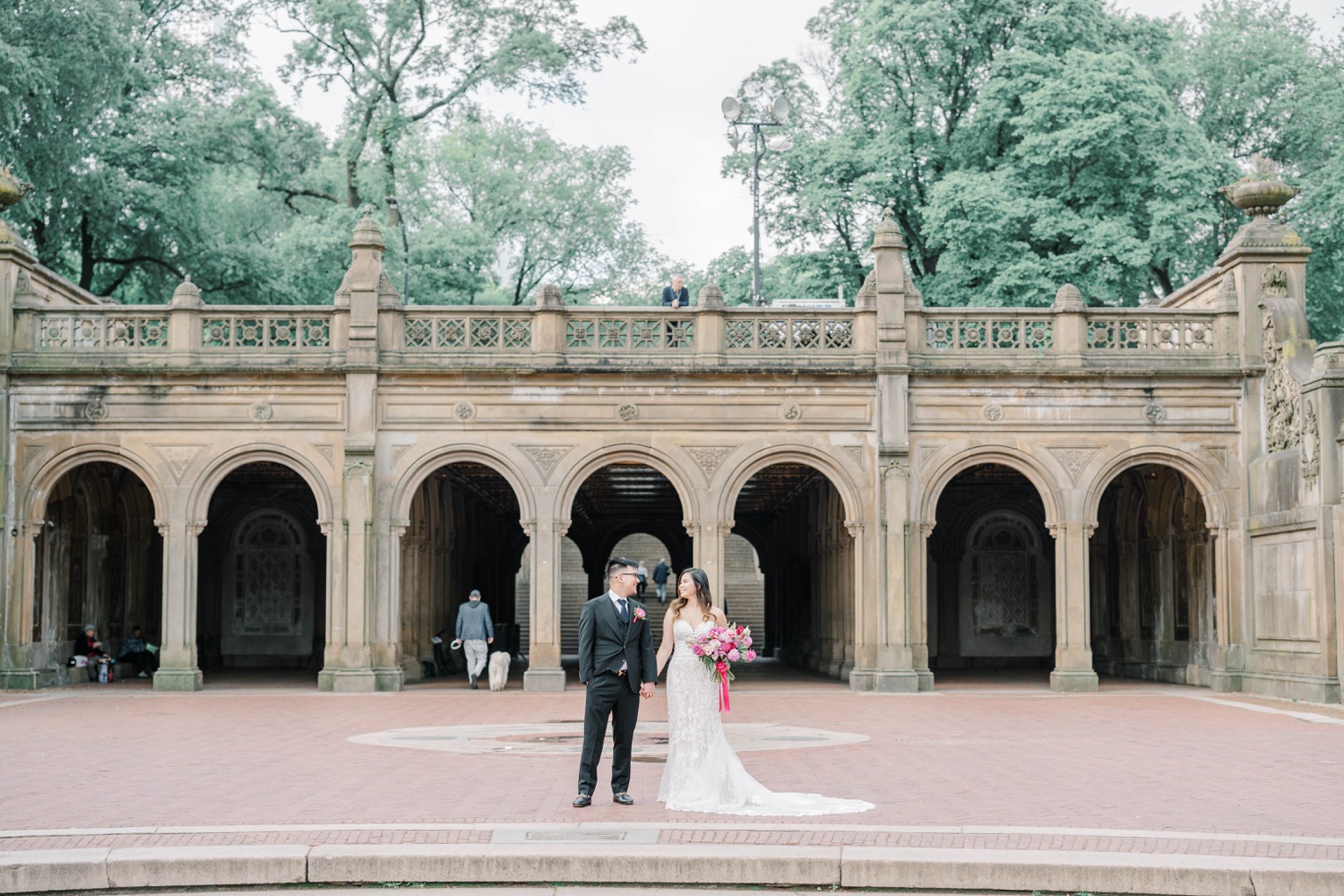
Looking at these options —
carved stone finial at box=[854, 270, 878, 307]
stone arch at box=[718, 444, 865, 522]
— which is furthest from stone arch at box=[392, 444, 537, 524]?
carved stone finial at box=[854, 270, 878, 307]

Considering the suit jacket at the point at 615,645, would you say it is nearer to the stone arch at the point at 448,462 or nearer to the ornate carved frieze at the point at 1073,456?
the stone arch at the point at 448,462

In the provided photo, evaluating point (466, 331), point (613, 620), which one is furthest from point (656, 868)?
point (466, 331)

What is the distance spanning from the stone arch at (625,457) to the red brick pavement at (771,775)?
427 centimetres

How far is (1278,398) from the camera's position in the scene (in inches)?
953

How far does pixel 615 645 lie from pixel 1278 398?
16495 mm

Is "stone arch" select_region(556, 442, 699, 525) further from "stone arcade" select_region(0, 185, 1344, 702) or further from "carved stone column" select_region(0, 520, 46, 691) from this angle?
"carved stone column" select_region(0, 520, 46, 691)

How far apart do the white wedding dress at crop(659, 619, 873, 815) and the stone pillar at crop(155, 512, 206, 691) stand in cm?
1526

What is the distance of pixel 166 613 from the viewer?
2502cm

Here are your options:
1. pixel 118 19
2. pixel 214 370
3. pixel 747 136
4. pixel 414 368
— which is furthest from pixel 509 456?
pixel 747 136

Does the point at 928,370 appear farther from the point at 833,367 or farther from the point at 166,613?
the point at 166,613

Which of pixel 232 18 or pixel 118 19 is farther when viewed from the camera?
pixel 232 18

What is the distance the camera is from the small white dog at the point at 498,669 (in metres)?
24.9

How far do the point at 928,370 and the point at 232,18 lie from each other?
26.5 meters

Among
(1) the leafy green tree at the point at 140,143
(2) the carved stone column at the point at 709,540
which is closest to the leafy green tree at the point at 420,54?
(1) the leafy green tree at the point at 140,143
